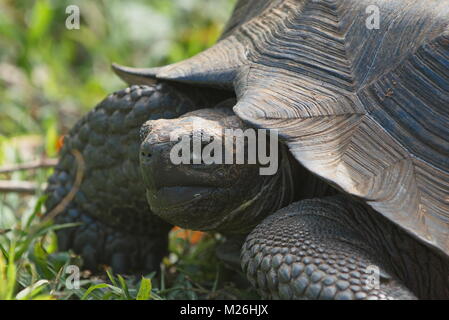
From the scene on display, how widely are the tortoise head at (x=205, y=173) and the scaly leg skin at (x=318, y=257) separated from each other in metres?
0.17

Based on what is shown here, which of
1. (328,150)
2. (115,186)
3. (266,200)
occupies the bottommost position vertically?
(115,186)

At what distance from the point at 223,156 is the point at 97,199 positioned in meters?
0.95

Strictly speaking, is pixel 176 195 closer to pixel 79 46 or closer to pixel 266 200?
pixel 266 200

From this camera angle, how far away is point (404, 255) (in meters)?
2.49

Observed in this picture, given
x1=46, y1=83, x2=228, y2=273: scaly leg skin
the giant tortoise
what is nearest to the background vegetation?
x1=46, y1=83, x2=228, y2=273: scaly leg skin

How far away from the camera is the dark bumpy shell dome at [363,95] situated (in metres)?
2.31

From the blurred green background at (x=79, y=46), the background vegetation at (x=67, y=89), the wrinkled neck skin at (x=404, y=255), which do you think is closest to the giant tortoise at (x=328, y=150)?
the wrinkled neck skin at (x=404, y=255)

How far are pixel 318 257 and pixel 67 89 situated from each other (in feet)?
12.5

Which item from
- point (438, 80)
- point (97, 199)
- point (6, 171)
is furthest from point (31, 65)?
point (438, 80)

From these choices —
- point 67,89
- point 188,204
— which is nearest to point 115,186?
point 188,204

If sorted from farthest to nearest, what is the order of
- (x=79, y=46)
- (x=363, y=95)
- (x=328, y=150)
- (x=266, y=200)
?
(x=79, y=46) < (x=266, y=200) < (x=363, y=95) < (x=328, y=150)

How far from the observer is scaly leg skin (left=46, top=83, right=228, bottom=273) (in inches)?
122

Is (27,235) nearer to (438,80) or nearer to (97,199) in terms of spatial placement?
(97,199)

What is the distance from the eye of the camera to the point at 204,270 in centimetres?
332
